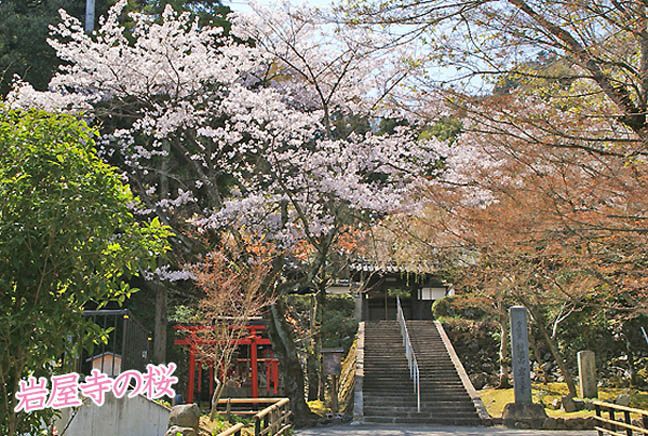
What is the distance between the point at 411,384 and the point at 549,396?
12.9ft

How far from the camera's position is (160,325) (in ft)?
57.5

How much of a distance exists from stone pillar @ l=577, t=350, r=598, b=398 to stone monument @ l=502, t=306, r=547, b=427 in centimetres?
184

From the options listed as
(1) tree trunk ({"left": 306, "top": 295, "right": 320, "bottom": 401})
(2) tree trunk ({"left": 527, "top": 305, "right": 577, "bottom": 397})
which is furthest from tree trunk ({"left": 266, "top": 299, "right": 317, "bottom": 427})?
(2) tree trunk ({"left": 527, "top": 305, "right": 577, "bottom": 397})

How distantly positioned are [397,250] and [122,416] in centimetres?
1407

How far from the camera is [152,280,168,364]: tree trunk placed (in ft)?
56.3

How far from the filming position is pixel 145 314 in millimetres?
18156

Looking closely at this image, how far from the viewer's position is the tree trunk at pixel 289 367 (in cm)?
1287

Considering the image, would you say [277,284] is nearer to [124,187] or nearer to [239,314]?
[239,314]

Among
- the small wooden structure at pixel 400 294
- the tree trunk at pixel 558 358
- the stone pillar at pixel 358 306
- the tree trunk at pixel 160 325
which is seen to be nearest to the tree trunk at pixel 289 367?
the tree trunk at pixel 160 325

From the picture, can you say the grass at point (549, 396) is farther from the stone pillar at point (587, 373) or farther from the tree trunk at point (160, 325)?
the tree trunk at point (160, 325)

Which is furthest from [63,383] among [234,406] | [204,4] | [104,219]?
[204,4]

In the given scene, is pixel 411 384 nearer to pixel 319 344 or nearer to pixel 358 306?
pixel 319 344

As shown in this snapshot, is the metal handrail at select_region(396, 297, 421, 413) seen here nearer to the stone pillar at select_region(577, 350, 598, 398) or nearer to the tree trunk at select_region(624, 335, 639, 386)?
the stone pillar at select_region(577, 350, 598, 398)

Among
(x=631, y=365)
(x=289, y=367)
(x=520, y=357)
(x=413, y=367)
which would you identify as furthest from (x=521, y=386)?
(x=631, y=365)
